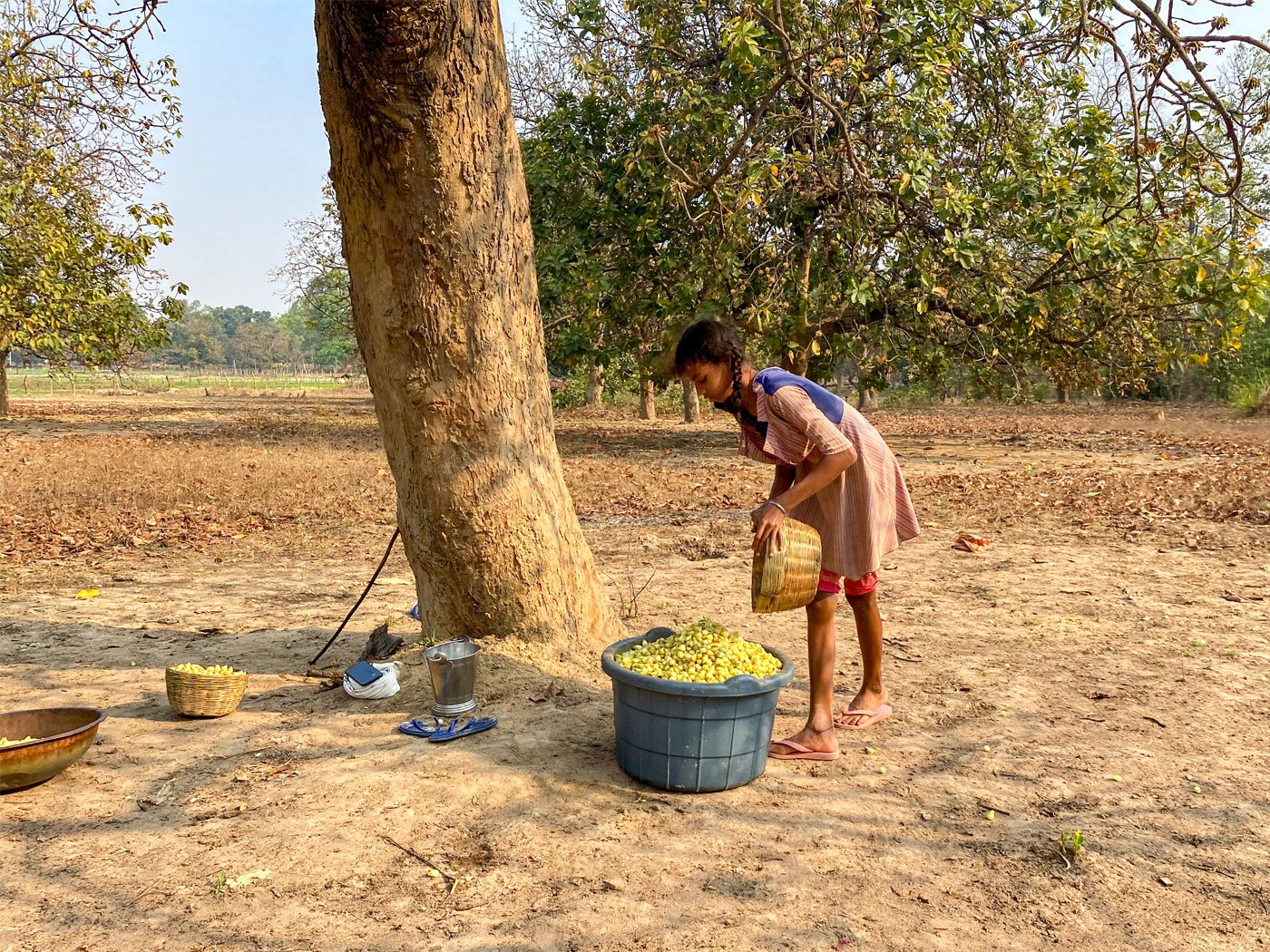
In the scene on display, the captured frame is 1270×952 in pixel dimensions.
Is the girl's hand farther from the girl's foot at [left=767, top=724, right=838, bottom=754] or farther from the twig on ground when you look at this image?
the twig on ground

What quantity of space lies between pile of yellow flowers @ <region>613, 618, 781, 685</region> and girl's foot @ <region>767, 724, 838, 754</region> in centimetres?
43

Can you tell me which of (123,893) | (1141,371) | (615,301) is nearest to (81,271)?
(615,301)

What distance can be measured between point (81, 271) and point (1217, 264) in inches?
677

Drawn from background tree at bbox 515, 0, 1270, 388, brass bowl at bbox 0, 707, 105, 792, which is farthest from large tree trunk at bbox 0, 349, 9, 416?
brass bowl at bbox 0, 707, 105, 792

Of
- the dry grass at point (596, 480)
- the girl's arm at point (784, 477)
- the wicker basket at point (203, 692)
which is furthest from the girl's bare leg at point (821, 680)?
the dry grass at point (596, 480)

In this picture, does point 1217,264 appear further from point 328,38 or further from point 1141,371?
point 328,38

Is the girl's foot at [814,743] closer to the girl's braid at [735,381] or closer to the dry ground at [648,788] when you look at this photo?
the dry ground at [648,788]

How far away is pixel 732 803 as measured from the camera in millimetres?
3354

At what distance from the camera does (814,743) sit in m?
3.76

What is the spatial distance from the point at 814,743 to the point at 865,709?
1.70 ft

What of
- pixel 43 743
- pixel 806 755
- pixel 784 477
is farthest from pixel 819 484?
pixel 43 743

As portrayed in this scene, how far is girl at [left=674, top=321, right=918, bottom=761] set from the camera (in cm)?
350

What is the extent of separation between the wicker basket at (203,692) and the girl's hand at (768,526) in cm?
246

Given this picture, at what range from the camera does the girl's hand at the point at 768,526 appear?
11.1ft
